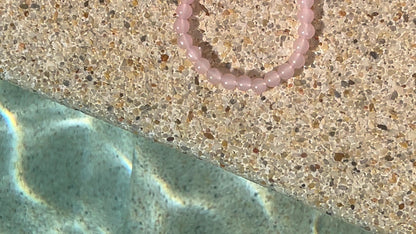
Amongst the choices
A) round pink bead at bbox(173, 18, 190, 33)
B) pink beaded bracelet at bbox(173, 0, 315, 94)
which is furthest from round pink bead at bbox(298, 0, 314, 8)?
round pink bead at bbox(173, 18, 190, 33)

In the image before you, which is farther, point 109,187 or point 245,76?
point 109,187

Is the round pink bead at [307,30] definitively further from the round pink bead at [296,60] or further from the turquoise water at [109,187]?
the turquoise water at [109,187]

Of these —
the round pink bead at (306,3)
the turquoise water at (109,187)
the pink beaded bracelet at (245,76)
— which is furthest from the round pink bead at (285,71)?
the turquoise water at (109,187)

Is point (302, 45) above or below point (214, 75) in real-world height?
above

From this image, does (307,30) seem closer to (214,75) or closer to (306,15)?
(306,15)

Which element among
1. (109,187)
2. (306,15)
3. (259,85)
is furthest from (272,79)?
(109,187)

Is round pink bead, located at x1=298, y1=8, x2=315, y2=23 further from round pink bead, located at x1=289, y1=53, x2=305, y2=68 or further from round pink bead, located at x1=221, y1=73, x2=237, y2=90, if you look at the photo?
round pink bead, located at x1=221, y1=73, x2=237, y2=90

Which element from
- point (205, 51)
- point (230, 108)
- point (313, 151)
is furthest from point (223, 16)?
point (313, 151)
